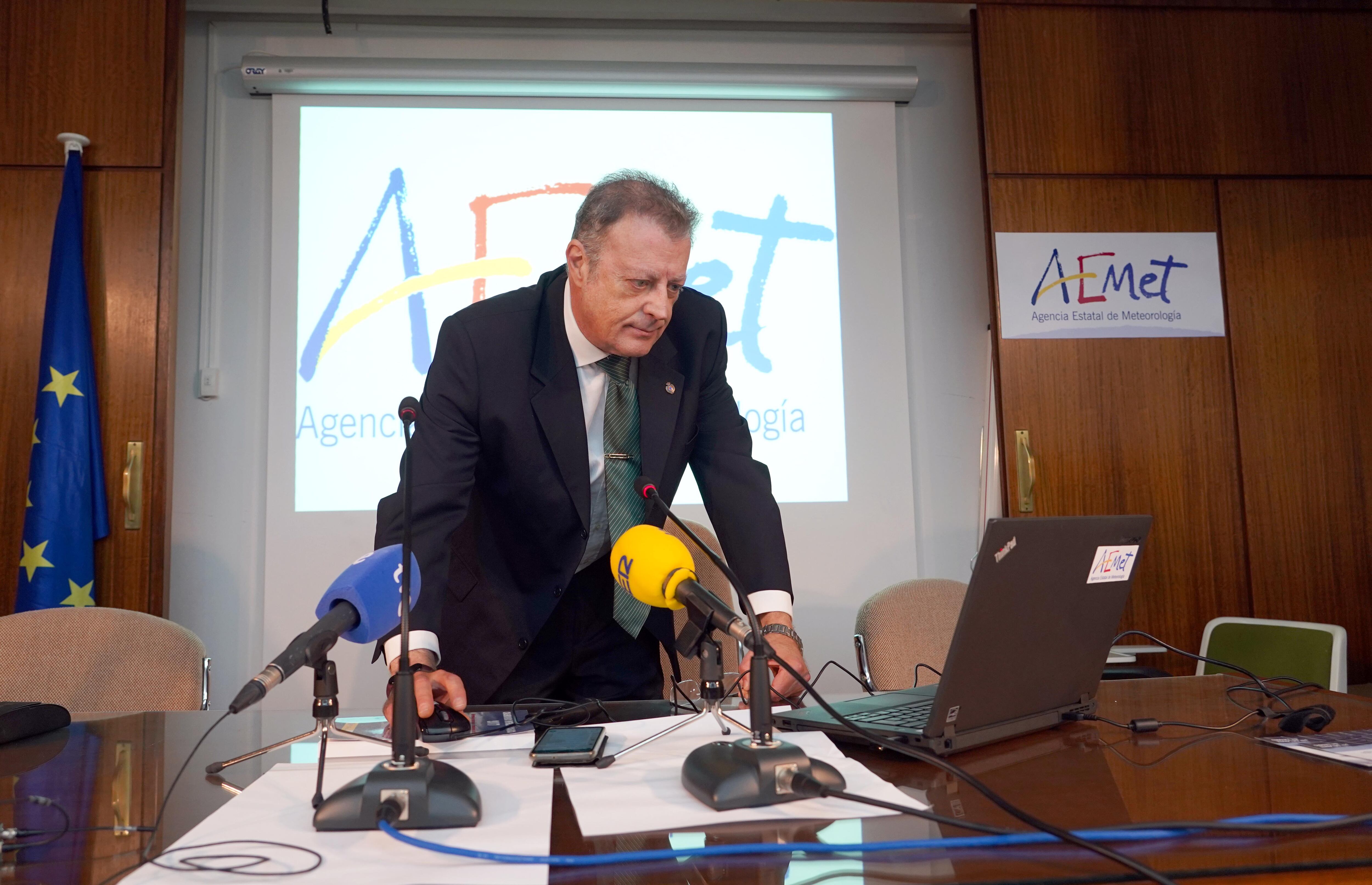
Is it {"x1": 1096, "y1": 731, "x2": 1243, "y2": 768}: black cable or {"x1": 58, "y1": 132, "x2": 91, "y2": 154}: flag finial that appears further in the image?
{"x1": 58, "y1": 132, "x2": 91, "y2": 154}: flag finial

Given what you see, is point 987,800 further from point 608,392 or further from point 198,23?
point 198,23

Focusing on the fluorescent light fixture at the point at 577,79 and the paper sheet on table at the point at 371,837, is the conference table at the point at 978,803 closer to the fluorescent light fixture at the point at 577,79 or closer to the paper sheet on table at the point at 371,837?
the paper sheet on table at the point at 371,837

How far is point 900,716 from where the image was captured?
51.3 inches

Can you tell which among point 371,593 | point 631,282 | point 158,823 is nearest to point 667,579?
point 371,593

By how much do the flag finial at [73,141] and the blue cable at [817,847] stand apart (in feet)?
12.6

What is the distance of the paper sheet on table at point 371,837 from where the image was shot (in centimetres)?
76

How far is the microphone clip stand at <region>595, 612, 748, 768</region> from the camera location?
1.07m

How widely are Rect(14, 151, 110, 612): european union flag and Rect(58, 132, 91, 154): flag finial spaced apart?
7 cm

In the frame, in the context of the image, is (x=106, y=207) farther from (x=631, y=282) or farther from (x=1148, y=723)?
(x=1148, y=723)

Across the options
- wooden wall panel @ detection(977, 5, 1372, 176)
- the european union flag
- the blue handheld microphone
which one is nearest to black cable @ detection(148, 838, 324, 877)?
the blue handheld microphone

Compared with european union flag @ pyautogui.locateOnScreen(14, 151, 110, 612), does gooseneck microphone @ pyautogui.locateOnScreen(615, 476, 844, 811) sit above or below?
below

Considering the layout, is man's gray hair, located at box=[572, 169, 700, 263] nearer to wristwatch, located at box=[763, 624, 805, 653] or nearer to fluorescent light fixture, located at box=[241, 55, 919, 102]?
wristwatch, located at box=[763, 624, 805, 653]

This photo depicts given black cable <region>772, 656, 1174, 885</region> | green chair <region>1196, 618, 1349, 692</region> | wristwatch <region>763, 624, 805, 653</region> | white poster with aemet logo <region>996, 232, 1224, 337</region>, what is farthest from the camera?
white poster with aemet logo <region>996, 232, 1224, 337</region>

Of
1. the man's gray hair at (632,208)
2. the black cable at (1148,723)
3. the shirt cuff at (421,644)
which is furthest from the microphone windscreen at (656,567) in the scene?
the man's gray hair at (632,208)
